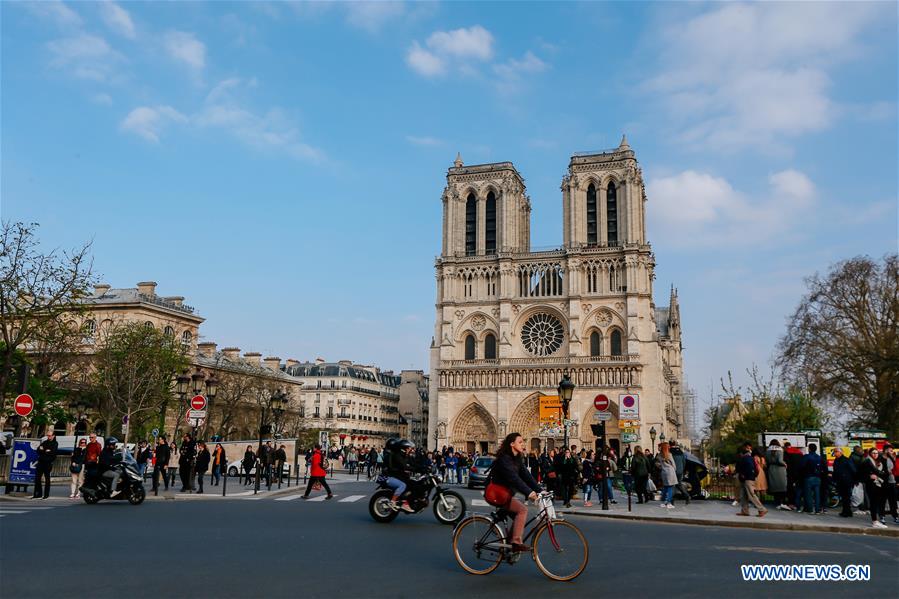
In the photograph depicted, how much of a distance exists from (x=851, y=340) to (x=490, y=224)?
1227 inches

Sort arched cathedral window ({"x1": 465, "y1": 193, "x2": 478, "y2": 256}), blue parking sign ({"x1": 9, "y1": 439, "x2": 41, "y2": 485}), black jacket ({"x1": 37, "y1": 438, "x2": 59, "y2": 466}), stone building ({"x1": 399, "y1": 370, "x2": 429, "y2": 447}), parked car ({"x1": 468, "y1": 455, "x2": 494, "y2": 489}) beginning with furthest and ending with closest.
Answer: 1. stone building ({"x1": 399, "y1": 370, "x2": 429, "y2": 447})
2. arched cathedral window ({"x1": 465, "y1": 193, "x2": 478, "y2": 256})
3. parked car ({"x1": 468, "y1": 455, "x2": 494, "y2": 489})
4. blue parking sign ({"x1": 9, "y1": 439, "x2": 41, "y2": 485})
5. black jacket ({"x1": 37, "y1": 438, "x2": 59, "y2": 466})

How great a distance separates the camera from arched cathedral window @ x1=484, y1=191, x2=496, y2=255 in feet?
201

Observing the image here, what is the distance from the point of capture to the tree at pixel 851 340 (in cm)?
3534

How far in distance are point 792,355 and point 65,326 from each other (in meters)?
33.4

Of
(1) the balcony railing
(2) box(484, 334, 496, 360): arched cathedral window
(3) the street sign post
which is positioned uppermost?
(2) box(484, 334, 496, 360): arched cathedral window

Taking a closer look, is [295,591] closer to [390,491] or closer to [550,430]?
[390,491]

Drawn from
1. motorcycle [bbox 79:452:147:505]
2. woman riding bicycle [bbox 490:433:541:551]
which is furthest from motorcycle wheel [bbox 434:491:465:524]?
motorcycle [bbox 79:452:147:505]

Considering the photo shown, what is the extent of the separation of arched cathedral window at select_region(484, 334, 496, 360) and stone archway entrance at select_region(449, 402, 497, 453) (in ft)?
13.2

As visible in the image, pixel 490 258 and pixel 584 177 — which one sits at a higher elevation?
pixel 584 177

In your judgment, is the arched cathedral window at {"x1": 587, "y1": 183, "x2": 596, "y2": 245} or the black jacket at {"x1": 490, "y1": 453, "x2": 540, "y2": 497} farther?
the arched cathedral window at {"x1": 587, "y1": 183, "x2": 596, "y2": 245}

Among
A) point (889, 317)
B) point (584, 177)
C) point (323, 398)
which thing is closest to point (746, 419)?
point (889, 317)

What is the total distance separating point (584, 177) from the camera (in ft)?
194

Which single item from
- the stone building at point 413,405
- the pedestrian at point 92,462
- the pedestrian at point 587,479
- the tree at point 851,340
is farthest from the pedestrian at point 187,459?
the stone building at point 413,405

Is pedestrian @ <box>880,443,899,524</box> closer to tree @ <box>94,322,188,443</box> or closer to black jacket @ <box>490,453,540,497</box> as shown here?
black jacket @ <box>490,453,540,497</box>
